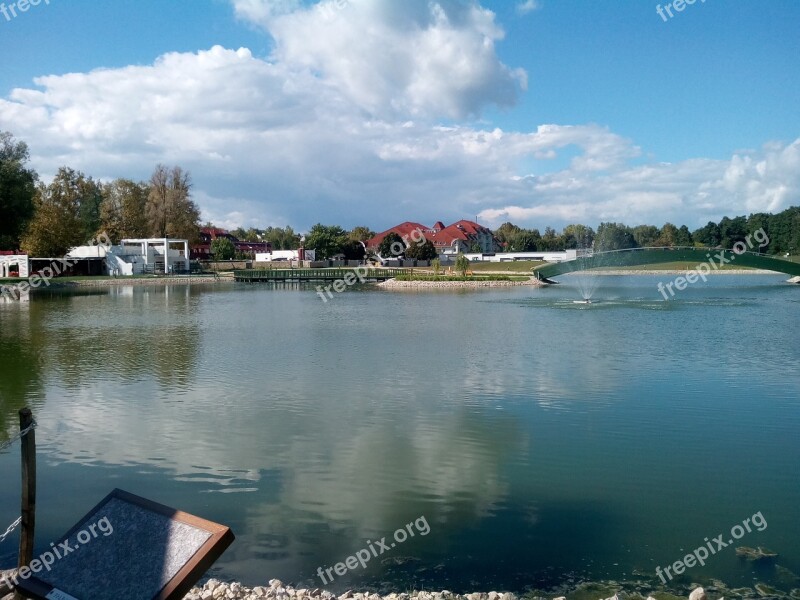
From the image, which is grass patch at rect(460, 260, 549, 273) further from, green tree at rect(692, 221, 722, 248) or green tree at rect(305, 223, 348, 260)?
green tree at rect(692, 221, 722, 248)

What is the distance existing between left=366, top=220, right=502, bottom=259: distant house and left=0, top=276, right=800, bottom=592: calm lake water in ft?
294

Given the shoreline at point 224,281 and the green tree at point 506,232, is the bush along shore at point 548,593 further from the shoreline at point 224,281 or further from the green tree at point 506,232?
the green tree at point 506,232

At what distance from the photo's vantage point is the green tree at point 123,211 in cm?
8769

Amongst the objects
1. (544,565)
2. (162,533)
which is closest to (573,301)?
(544,565)

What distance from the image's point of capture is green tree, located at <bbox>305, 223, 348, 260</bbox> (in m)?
106

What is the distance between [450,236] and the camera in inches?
5027

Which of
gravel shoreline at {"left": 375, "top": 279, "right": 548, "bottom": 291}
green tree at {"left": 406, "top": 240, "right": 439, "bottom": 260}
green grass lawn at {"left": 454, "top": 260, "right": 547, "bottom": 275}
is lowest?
gravel shoreline at {"left": 375, "top": 279, "right": 548, "bottom": 291}

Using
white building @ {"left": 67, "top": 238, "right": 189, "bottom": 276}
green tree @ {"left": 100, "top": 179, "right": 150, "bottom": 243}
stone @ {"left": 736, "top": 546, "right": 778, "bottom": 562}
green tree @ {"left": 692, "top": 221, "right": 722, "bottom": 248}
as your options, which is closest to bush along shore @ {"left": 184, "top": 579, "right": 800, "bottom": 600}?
stone @ {"left": 736, "top": 546, "right": 778, "bottom": 562}

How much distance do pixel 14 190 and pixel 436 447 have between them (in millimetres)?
44631

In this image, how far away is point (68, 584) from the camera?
4.66 metres

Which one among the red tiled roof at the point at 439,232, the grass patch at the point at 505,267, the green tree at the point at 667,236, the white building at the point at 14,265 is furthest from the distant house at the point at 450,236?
the white building at the point at 14,265

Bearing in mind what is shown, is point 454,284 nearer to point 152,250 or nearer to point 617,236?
point 152,250

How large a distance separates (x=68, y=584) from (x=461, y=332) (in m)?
23.4

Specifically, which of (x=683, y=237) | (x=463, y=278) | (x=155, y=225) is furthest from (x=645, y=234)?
(x=155, y=225)
